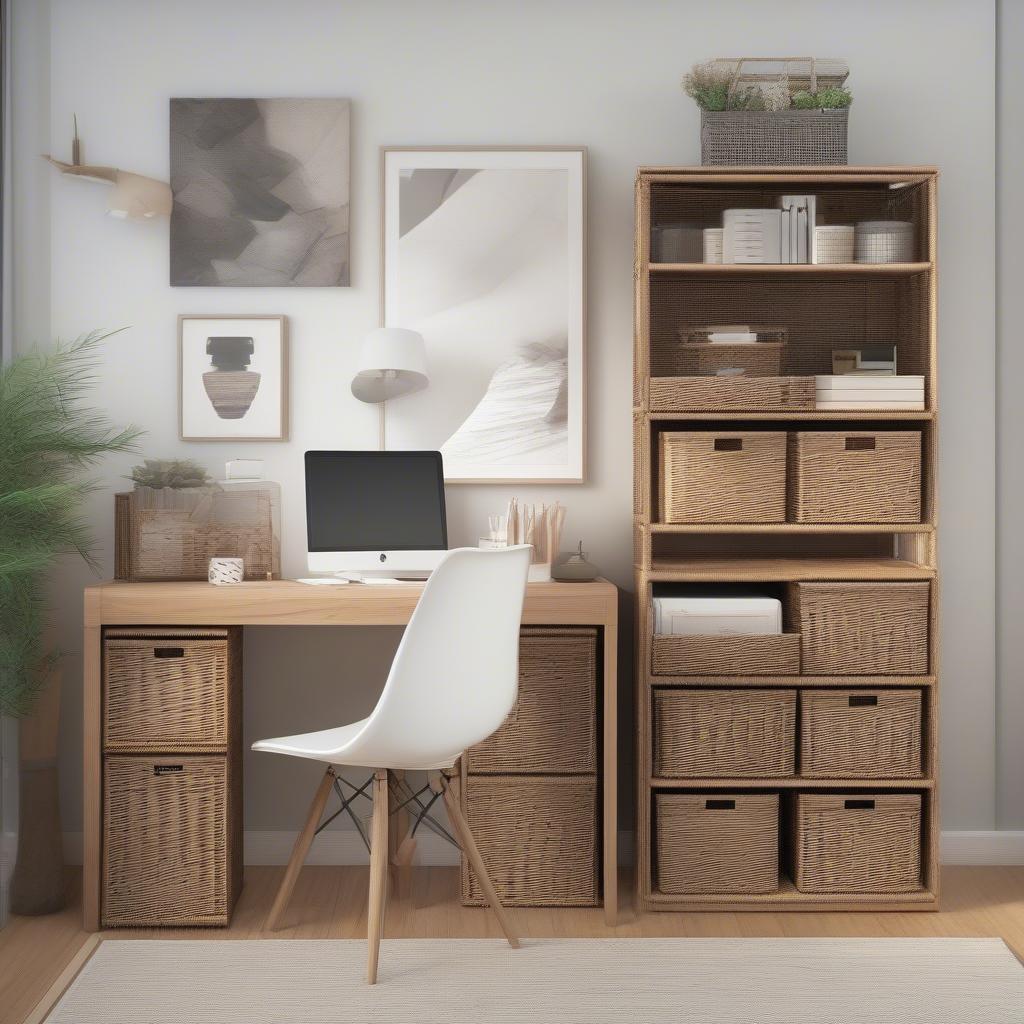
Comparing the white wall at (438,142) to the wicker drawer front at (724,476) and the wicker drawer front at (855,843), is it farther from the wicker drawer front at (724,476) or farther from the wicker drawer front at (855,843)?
the wicker drawer front at (855,843)

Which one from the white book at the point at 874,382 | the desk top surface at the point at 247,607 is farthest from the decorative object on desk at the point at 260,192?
the white book at the point at 874,382

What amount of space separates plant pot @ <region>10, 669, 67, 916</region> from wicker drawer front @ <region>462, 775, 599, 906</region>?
3.74 ft

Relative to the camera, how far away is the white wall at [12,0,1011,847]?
3174 millimetres

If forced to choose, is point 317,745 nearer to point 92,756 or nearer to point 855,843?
point 92,756

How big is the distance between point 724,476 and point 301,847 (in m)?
1.49

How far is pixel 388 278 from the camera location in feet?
10.4

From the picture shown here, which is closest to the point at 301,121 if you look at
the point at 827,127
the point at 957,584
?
the point at 827,127

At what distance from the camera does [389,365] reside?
3.06 meters

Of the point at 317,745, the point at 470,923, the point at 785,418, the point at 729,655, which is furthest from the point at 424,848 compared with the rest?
the point at 785,418

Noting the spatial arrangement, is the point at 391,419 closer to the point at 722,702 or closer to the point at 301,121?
the point at 301,121

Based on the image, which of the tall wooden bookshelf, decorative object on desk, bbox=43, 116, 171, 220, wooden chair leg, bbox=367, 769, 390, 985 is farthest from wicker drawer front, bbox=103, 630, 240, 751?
decorative object on desk, bbox=43, 116, 171, 220

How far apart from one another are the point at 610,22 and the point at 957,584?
2027 millimetres

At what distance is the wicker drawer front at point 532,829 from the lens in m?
2.83

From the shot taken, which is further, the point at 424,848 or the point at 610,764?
the point at 424,848
